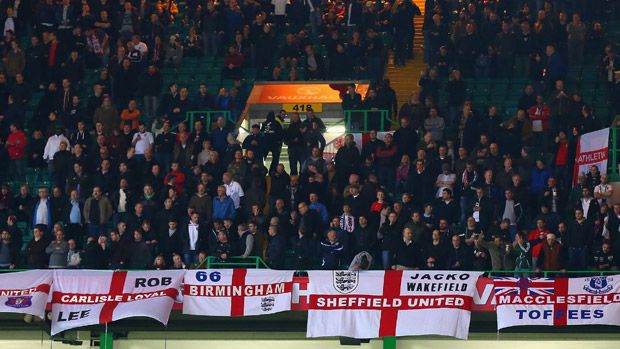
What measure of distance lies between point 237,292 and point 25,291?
362 cm

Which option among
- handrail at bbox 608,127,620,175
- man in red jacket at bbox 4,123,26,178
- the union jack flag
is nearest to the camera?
the union jack flag

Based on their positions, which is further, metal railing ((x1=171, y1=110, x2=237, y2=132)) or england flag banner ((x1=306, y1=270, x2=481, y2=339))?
metal railing ((x1=171, y1=110, x2=237, y2=132))

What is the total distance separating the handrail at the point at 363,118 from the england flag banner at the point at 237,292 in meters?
7.89

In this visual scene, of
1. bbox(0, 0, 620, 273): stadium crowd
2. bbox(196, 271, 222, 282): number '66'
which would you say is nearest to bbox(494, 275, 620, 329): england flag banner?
bbox(0, 0, 620, 273): stadium crowd

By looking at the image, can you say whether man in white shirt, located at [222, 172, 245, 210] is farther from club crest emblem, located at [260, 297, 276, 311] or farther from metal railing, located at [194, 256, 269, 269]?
club crest emblem, located at [260, 297, 276, 311]

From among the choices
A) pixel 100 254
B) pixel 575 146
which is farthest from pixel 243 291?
pixel 575 146

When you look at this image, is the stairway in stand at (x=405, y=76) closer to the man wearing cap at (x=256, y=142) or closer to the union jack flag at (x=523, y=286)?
the man wearing cap at (x=256, y=142)

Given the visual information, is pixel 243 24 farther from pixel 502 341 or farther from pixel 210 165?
pixel 502 341

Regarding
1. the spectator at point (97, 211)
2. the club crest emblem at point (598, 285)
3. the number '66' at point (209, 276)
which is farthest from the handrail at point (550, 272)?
the spectator at point (97, 211)

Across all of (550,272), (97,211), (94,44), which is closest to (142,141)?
(97,211)

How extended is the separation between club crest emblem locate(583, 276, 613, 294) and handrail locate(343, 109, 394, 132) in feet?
29.0

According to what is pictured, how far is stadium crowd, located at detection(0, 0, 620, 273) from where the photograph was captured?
30.2 m

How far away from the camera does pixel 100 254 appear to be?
30.5 metres

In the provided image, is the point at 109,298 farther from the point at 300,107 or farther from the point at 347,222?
the point at 300,107
